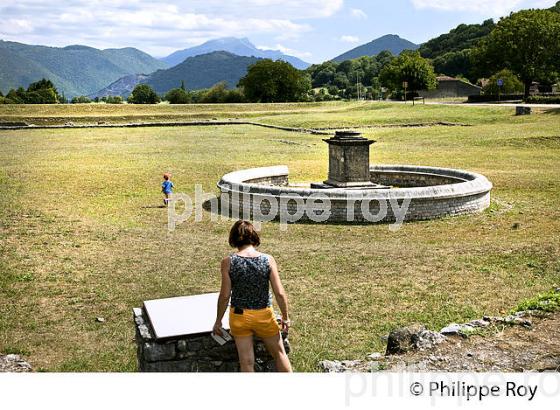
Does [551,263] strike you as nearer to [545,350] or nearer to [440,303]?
[440,303]

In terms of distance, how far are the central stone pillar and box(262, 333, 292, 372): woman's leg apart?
37.9 feet

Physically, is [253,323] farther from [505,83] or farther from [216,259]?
[505,83]

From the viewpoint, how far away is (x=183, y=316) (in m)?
5.59

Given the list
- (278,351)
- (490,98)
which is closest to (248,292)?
(278,351)

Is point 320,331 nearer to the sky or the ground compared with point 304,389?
nearer to the ground

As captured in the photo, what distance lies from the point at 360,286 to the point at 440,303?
1291 mm

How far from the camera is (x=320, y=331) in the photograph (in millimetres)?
8031

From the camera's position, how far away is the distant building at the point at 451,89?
287 ft

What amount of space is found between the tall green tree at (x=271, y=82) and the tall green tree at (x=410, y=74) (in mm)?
12014

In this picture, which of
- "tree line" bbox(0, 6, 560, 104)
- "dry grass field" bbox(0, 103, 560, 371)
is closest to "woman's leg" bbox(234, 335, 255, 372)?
"dry grass field" bbox(0, 103, 560, 371)

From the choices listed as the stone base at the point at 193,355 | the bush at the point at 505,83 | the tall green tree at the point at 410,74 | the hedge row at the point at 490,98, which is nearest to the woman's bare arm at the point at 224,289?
the stone base at the point at 193,355

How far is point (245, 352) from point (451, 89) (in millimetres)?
89127

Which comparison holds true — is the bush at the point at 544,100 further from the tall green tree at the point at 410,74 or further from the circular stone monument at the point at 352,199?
the circular stone monument at the point at 352,199

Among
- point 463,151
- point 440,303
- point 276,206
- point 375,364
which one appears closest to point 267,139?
point 463,151
